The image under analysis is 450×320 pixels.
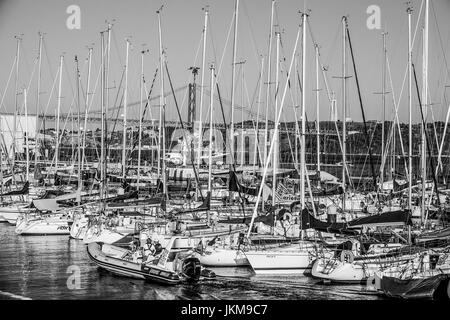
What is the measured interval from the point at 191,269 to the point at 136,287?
5.89ft

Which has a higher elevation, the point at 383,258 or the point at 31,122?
the point at 31,122

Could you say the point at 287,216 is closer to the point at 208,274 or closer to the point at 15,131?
the point at 208,274

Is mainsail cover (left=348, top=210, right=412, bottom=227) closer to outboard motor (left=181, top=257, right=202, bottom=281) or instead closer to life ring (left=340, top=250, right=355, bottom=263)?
life ring (left=340, top=250, right=355, bottom=263)

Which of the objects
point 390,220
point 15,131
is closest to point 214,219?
point 390,220

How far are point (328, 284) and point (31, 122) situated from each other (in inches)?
2620

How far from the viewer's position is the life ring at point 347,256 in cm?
2147

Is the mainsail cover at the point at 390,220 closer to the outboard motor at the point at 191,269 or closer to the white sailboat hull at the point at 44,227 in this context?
the outboard motor at the point at 191,269

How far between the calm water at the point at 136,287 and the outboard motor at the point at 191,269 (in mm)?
299

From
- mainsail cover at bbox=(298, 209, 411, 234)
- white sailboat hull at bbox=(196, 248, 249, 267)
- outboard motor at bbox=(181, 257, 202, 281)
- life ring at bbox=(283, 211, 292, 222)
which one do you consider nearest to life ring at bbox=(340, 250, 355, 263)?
mainsail cover at bbox=(298, 209, 411, 234)

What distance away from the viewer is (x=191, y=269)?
21328 millimetres
